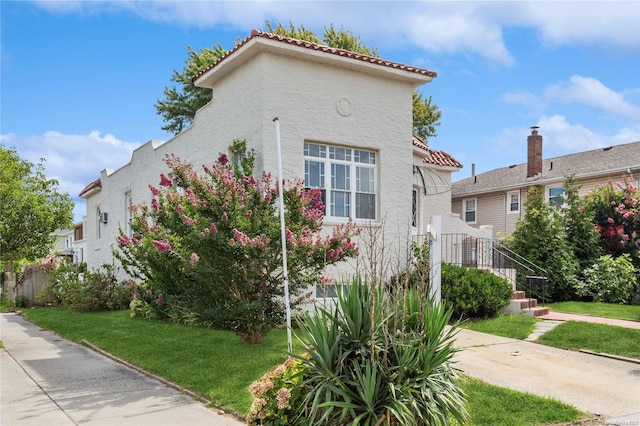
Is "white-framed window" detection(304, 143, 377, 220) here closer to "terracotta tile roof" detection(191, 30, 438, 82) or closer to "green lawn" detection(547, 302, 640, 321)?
"terracotta tile roof" detection(191, 30, 438, 82)

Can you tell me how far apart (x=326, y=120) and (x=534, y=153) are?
1845 centimetres

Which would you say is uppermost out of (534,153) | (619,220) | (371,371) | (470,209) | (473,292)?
(534,153)

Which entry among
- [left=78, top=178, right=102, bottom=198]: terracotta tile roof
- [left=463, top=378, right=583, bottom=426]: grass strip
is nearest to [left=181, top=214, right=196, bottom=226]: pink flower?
[left=463, top=378, right=583, bottom=426]: grass strip

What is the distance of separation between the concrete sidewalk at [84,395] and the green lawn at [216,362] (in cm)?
32

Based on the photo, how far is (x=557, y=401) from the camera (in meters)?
6.95

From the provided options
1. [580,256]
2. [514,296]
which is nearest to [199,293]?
[514,296]

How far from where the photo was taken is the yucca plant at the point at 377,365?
5.09 metres

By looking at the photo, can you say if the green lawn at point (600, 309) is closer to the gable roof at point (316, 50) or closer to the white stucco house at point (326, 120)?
the white stucco house at point (326, 120)

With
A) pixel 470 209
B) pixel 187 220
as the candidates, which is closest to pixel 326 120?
pixel 187 220

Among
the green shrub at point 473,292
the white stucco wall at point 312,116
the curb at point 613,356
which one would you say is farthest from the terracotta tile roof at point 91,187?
the curb at point 613,356

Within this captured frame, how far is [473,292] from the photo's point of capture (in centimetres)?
1309

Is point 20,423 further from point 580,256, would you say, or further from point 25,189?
point 580,256

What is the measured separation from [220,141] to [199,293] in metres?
5.44

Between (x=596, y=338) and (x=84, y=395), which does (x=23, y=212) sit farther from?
(x=596, y=338)
